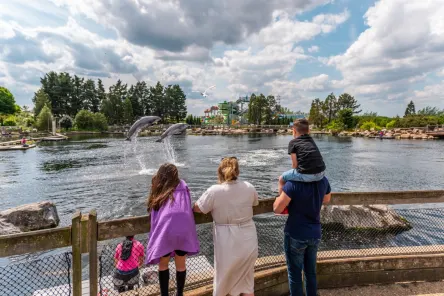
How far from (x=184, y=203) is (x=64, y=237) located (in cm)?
115

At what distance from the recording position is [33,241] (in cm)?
247

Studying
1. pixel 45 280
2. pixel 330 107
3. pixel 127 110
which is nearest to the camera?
pixel 45 280

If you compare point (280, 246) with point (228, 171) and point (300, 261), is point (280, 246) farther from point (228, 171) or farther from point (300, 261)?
point (228, 171)

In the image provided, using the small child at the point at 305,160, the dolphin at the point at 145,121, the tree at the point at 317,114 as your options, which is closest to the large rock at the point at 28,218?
the dolphin at the point at 145,121

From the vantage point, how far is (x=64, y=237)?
8.53ft

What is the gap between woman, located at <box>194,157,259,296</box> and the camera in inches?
103

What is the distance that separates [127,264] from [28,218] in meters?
8.33

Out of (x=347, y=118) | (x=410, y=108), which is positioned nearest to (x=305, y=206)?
(x=347, y=118)

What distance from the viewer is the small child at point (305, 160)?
8.63 ft

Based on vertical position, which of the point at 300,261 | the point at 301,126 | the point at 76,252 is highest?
the point at 301,126

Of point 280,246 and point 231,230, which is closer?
point 231,230

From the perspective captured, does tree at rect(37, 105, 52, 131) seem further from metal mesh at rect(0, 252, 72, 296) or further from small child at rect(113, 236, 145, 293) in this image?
small child at rect(113, 236, 145, 293)

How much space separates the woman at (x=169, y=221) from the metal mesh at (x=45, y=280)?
93 centimetres

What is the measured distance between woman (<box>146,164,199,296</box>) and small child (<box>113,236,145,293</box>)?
1.56 meters
